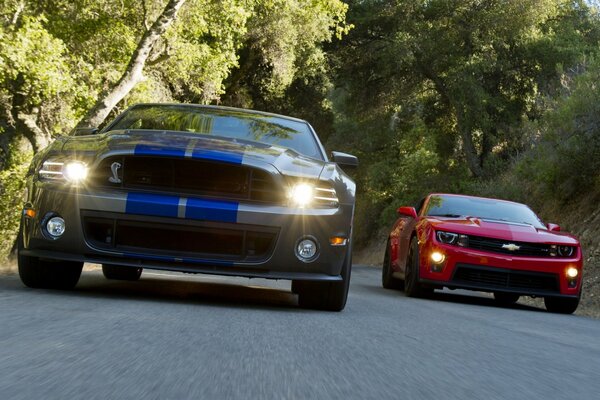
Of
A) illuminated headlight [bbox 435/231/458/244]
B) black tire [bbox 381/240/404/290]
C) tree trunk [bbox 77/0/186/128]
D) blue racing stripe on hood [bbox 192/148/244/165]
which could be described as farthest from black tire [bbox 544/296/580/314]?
tree trunk [bbox 77/0/186/128]

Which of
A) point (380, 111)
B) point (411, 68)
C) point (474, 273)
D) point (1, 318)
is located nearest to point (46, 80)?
point (474, 273)

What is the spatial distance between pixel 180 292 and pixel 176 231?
Result: 176cm

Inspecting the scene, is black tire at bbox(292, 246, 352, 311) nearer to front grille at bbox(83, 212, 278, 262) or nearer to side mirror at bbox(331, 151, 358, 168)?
front grille at bbox(83, 212, 278, 262)

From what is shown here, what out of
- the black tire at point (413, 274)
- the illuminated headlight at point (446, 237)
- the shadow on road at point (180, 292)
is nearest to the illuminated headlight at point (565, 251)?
the illuminated headlight at point (446, 237)

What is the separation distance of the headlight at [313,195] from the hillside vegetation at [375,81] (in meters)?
9.92

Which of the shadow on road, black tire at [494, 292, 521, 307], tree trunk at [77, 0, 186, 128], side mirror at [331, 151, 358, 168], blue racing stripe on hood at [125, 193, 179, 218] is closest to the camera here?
blue racing stripe on hood at [125, 193, 179, 218]

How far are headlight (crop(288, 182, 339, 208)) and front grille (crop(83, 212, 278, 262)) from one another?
298mm

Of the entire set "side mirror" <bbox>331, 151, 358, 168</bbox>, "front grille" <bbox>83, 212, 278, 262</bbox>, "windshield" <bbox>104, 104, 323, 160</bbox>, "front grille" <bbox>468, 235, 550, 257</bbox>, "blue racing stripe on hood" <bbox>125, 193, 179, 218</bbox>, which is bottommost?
"front grille" <bbox>83, 212, 278, 262</bbox>

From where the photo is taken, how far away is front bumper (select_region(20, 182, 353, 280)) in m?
6.58

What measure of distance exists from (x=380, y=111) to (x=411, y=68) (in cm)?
373

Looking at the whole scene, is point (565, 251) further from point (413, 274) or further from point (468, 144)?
point (468, 144)

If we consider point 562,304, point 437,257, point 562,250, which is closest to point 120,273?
point 437,257

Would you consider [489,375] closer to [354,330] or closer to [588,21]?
[354,330]

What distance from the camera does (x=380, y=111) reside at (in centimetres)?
3397
